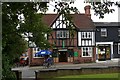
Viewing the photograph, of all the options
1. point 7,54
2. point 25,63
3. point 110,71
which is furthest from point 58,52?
point 7,54

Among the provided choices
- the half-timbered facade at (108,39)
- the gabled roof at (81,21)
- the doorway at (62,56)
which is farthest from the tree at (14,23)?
the half-timbered facade at (108,39)

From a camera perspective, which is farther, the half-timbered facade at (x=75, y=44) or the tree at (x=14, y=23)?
the half-timbered facade at (x=75, y=44)

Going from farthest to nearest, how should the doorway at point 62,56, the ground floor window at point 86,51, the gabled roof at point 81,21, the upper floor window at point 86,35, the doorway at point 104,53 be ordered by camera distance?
1. the doorway at point 104,53
2. the ground floor window at point 86,51
3. the doorway at point 62,56
4. the gabled roof at point 81,21
5. the upper floor window at point 86,35

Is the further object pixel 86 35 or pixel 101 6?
pixel 86 35

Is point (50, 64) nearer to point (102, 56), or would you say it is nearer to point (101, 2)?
point (102, 56)

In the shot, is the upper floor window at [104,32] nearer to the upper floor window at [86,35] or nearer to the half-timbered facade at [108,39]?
the half-timbered facade at [108,39]

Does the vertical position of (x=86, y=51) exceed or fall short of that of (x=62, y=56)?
it exceeds it

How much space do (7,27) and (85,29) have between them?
33.0 metres

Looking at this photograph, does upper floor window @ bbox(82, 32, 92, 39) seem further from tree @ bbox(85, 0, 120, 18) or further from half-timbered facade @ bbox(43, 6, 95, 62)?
tree @ bbox(85, 0, 120, 18)

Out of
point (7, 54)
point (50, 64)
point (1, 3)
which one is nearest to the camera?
point (1, 3)

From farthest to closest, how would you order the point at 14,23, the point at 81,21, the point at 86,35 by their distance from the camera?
the point at 81,21
the point at 86,35
the point at 14,23

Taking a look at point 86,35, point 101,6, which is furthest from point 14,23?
point 86,35

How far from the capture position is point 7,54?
12.5m

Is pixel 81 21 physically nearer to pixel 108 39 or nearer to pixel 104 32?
pixel 104 32
